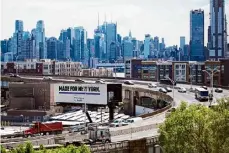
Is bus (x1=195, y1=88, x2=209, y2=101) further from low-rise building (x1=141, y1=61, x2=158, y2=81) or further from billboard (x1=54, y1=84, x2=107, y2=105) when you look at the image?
low-rise building (x1=141, y1=61, x2=158, y2=81)

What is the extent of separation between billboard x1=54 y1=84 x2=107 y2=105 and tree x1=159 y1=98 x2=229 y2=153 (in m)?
37.2

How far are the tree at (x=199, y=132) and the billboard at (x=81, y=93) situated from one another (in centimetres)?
3716

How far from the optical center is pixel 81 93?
65.9 m

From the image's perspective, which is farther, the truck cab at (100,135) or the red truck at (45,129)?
the red truck at (45,129)

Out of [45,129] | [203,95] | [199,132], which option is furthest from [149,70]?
[199,132]

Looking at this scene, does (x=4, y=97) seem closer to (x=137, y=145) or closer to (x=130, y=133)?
(x=130, y=133)

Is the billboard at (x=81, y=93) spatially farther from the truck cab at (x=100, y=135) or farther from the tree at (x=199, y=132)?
the tree at (x=199, y=132)

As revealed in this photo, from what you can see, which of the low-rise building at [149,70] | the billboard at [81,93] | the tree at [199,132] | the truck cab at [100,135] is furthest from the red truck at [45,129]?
the low-rise building at [149,70]

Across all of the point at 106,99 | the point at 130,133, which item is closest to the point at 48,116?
the point at 106,99

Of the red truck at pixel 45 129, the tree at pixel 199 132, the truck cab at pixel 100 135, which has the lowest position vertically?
the red truck at pixel 45 129

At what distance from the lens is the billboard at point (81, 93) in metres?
62.9

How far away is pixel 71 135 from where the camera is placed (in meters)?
36.5

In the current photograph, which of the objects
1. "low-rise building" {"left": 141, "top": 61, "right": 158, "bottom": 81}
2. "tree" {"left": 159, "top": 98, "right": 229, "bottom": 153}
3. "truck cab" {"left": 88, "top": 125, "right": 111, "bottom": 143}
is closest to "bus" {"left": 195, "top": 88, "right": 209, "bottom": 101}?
"truck cab" {"left": 88, "top": 125, "right": 111, "bottom": 143}

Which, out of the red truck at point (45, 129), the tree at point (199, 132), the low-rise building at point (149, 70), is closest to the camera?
the tree at point (199, 132)
